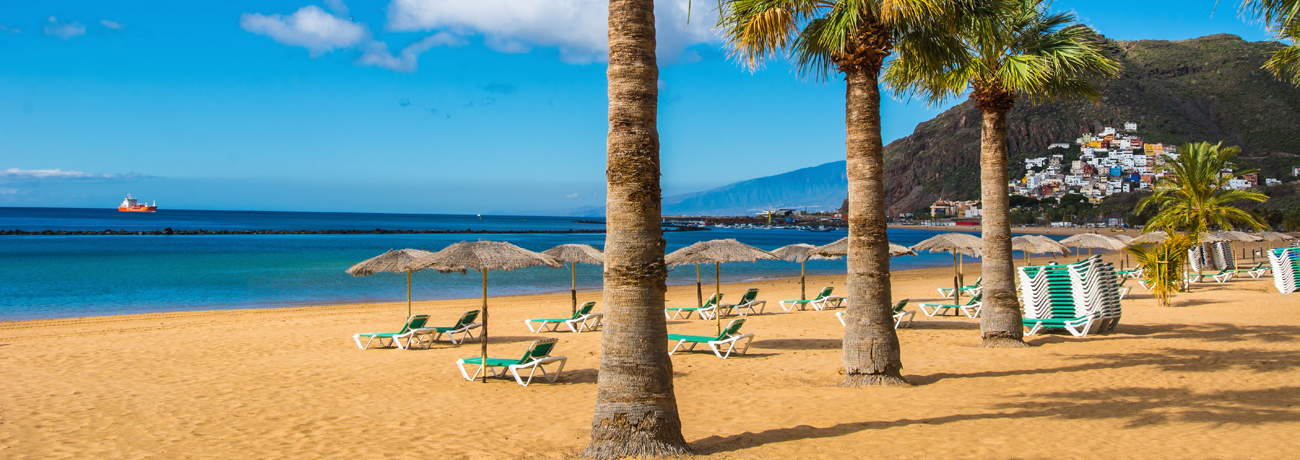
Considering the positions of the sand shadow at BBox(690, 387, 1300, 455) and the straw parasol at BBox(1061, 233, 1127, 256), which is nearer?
the sand shadow at BBox(690, 387, 1300, 455)

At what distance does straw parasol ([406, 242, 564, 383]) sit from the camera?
9062mm

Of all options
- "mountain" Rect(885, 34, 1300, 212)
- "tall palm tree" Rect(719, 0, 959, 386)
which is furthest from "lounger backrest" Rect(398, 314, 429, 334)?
"mountain" Rect(885, 34, 1300, 212)

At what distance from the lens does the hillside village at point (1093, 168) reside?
381 ft

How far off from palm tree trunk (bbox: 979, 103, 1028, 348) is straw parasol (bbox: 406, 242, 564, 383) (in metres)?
6.10

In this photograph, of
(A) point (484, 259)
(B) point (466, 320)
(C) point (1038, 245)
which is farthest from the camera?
(C) point (1038, 245)

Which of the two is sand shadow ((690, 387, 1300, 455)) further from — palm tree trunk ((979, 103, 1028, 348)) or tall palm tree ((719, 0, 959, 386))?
palm tree trunk ((979, 103, 1028, 348))

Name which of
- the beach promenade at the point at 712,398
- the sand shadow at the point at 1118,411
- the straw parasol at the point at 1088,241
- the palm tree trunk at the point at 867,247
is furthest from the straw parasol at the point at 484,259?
the straw parasol at the point at 1088,241

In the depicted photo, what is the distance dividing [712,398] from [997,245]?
5.27 metres

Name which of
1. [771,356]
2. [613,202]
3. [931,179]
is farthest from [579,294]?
[931,179]

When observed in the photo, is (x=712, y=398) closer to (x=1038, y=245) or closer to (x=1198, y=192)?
(x=1038, y=245)

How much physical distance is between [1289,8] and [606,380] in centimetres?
736

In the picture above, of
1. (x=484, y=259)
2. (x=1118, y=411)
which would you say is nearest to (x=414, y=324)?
(x=484, y=259)

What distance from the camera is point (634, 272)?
14.8ft

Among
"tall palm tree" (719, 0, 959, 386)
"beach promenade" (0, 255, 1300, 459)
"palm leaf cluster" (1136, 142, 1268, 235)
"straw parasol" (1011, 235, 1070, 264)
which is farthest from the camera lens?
"palm leaf cluster" (1136, 142, 1268, 235)
